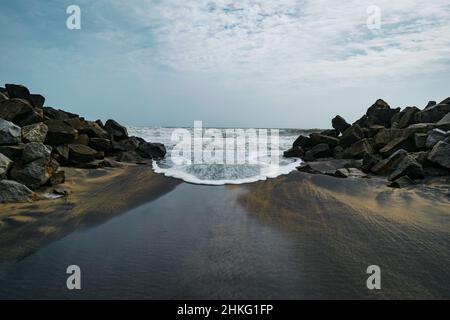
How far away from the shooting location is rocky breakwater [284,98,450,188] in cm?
770

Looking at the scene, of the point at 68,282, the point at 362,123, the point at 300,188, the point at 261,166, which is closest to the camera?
the point at 68,282

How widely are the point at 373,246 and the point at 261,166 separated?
6.74 metres

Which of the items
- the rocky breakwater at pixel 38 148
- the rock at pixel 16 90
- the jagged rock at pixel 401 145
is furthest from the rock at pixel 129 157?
the jagged rock at pixel 401 145

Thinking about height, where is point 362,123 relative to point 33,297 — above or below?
above

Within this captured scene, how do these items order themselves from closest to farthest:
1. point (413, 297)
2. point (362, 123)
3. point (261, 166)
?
point (413, 297)
point (261, 166)
point (362, 123)

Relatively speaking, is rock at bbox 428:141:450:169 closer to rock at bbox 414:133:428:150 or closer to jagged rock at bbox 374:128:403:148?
rock at bbox 414:133:428:150

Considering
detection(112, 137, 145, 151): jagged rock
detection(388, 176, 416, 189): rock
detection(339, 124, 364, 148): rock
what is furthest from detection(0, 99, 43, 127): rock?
detection(339, 124, 364, 148): rock

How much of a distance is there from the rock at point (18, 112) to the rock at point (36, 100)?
142cm

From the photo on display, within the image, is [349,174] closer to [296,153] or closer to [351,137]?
[351,137]

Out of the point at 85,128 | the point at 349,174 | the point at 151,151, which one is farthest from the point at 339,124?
the point at 85,128
